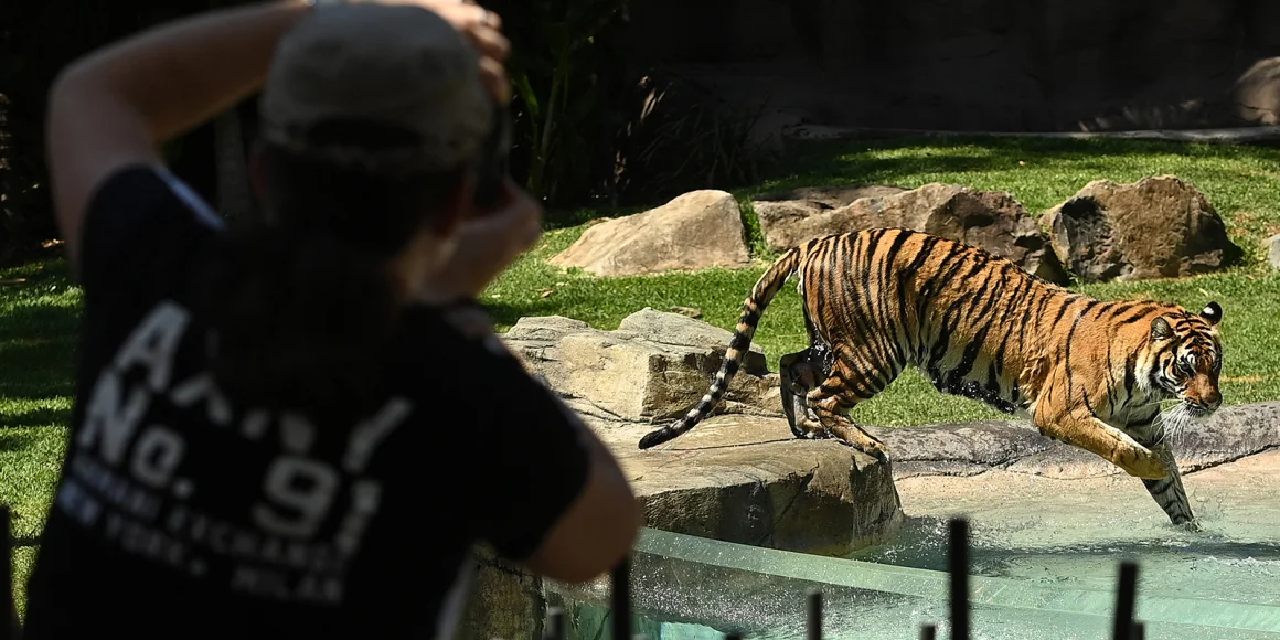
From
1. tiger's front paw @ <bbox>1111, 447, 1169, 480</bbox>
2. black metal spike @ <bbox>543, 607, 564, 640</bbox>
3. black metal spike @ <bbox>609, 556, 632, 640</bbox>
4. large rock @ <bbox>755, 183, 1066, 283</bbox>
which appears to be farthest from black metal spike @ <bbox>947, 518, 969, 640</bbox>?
large rock @ <bbox>755, 183, 1066, 283</bbox>

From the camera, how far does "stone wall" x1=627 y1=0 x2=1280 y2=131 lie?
18.2m

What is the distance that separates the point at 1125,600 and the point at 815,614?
35cm

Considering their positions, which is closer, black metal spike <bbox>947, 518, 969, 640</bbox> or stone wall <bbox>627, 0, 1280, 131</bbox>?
black metal spike <bbox>947, 518, 969, 640</bbox>

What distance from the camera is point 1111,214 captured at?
421 inches

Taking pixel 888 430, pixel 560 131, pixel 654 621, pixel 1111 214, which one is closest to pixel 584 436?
pixel 654 621

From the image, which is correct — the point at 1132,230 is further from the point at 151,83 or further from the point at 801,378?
the point at 151,83

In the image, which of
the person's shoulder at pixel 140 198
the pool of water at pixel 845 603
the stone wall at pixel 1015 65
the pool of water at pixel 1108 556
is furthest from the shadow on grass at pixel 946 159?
the person's shoulder at pixel 140 198

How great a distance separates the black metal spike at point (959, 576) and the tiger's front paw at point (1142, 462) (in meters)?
4.57

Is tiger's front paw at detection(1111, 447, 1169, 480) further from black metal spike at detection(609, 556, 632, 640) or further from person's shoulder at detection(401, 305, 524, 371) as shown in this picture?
person's shoulder at detection(401, 305, 524, 371)

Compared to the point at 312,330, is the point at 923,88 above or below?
below

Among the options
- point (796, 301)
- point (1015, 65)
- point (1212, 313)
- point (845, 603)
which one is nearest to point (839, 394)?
point (1212, 313)

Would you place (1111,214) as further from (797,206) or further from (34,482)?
(34,482)

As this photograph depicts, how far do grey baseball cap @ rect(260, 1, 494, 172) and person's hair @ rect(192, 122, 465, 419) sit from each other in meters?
0.01

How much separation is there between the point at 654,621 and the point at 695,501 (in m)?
0.65
